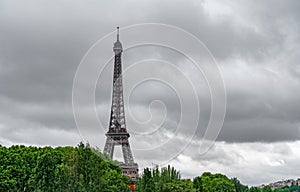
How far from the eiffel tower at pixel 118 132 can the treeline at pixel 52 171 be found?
Answer: 3889 centimetres

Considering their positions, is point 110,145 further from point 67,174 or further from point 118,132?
point 67,174

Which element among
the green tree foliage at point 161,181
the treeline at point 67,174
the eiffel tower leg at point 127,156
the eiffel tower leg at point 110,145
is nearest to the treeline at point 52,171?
the treeline at point 67,174

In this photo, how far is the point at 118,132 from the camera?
379 feet

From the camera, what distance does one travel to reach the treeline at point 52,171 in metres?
44.5

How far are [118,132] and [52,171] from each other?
7075 cm

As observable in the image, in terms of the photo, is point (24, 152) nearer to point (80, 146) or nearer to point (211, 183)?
point (80, 146)

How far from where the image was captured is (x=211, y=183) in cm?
11800

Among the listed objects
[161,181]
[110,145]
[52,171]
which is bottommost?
[52,171]

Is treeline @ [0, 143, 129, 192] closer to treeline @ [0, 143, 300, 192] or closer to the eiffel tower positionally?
treeline @ [0, 143, 300, 192]

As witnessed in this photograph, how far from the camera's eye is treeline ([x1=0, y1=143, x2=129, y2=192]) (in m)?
44.5

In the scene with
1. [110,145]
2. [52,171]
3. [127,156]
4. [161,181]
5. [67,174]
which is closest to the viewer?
[52,171]

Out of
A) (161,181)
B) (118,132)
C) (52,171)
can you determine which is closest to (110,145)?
(118,132)

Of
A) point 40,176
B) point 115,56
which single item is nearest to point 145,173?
point 40,176

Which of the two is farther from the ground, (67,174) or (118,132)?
(118,132)
